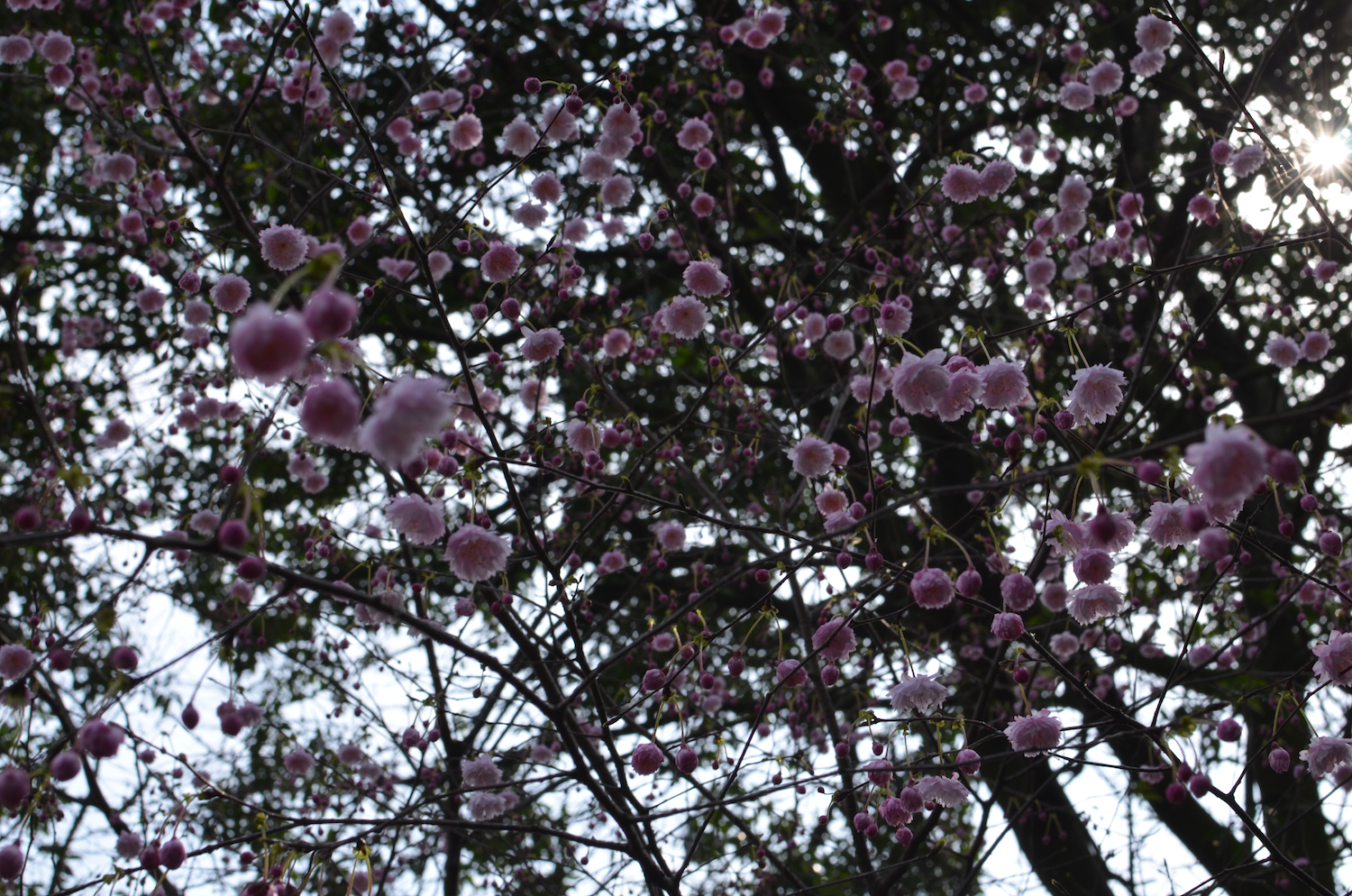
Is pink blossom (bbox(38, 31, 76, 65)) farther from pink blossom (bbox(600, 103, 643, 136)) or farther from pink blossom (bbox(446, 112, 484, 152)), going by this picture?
pink blossom (bbox(600, 103, 643, 136))

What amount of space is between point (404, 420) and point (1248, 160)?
329cm

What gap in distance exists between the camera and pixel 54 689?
2387 mm

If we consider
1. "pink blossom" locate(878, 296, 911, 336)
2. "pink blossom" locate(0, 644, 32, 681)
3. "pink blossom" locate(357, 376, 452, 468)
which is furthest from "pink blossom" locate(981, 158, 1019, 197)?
"pink blossom" locate(0, 644, 32, 681)

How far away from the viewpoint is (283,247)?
2484 millimetres

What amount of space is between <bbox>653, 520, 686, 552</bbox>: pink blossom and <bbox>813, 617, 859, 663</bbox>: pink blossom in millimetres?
1514

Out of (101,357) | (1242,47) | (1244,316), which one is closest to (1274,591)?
(1244,316)

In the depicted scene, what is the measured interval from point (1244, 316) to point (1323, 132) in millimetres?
1849

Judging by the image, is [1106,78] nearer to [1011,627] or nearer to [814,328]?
[814,328]

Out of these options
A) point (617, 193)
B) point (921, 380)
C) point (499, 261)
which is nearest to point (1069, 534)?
point (921, 380)

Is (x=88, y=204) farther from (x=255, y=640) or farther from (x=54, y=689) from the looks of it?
(x=54, y=689)

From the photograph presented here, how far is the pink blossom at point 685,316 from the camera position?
109 inches

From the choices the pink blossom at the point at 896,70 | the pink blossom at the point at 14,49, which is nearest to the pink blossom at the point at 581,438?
the pink blossom at the point at 896,70

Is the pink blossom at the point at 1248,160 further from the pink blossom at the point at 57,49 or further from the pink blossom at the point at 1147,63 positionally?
the pink blossom at the point at 57,49

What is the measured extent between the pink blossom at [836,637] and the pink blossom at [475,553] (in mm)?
718
